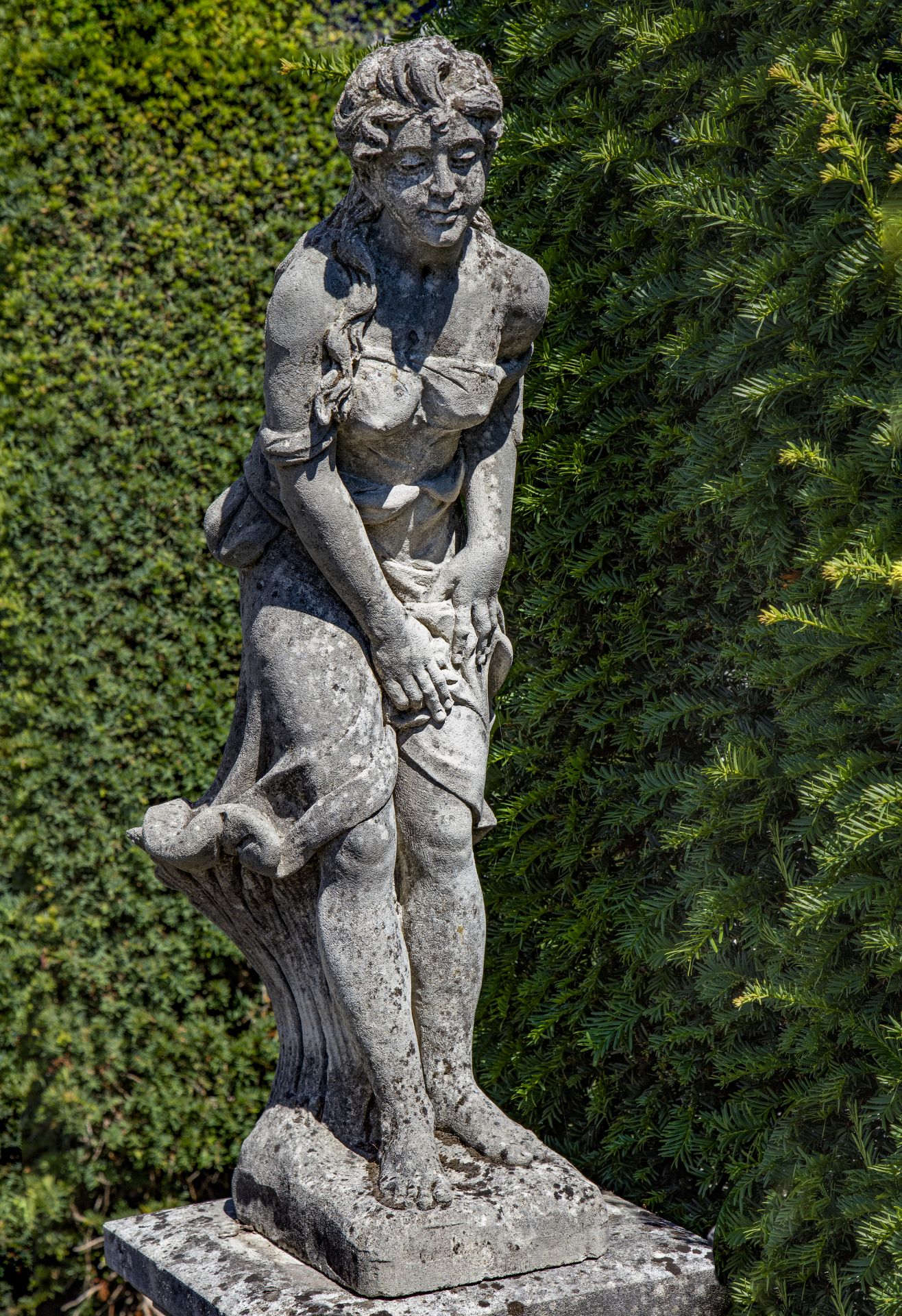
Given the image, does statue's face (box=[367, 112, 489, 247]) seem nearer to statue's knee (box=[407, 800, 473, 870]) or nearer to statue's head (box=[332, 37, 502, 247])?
statue's head (box=[332, 37, 502, 247])

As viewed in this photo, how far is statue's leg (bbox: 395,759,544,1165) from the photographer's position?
9.41ft

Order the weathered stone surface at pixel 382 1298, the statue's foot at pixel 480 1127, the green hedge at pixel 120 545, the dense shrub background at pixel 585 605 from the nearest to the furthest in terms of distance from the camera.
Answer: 1. the weathered stone surface at pixel 382 1298
2. the dense shrub background at pixel 585 605
3. the statue's foot at pixel 480 1127
4. the green hedge at pixel 120 545

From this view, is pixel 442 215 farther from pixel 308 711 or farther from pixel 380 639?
pixel 308 711

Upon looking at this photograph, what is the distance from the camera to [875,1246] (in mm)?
2572

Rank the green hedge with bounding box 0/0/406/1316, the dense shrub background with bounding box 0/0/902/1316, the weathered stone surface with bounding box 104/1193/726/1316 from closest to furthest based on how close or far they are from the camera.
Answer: the weathered stone surface with bounding box 104/1193/726/1316, the dense shrub background with bounding box 0/0/902/1316, the green hedge with bounding box 0/0/406/1316

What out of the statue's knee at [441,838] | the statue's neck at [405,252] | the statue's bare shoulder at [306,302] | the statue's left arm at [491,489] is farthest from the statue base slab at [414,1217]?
the statue's neck at [405,252]

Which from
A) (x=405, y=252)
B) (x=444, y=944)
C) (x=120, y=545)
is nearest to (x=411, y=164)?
(x=405, y=252)

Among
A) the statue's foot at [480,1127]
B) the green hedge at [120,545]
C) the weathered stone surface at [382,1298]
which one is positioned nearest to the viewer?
the weathered stone surface at [382,1298]

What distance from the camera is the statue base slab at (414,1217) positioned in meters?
2.63

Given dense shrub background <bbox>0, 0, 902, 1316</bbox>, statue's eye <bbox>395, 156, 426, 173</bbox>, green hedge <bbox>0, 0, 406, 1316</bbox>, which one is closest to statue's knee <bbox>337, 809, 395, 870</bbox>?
dense shrub background <bbox>0, 0, 902, 1316</bbox>

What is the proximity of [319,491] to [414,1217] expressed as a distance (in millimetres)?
1395

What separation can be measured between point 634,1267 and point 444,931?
30.1 inches

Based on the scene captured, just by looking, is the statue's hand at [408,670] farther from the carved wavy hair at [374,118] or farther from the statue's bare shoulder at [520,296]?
the statue's bare shoulder at [520,296]

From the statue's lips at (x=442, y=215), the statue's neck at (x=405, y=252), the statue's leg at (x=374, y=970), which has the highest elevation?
the statue's lips at (x=442, y=215)
